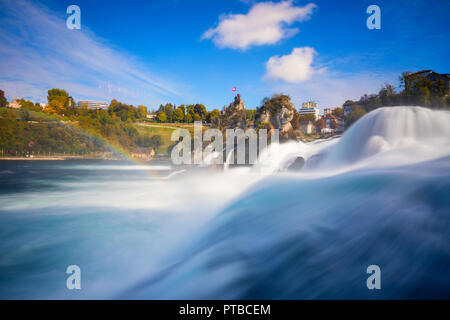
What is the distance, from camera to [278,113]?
24.0 meters

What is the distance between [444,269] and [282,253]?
184cm

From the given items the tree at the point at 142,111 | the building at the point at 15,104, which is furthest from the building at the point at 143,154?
the building at the point at 15,104

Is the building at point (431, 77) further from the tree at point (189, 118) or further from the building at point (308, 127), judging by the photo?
the tree at point (189, 118)

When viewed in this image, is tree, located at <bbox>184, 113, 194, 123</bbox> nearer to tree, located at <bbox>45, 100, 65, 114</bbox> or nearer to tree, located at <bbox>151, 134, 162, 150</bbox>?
tree, located at <bbox>151, 134, 162, 150</bbox>

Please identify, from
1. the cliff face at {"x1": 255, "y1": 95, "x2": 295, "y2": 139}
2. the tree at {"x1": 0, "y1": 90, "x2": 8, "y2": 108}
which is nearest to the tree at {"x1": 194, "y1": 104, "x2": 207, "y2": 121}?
the cliff face at {"x1": 255, "y1": 95, "x2": 295, "y2": 139}

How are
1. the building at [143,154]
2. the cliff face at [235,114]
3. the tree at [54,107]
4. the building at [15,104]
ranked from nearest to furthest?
the cliff face at [235,114]
the building at [143,154]
the tree at [54,107]
the building at [15,104]

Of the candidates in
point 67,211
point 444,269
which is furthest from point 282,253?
point 67,211

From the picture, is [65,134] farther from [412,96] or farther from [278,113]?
[412,96]

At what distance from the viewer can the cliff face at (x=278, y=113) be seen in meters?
23.4

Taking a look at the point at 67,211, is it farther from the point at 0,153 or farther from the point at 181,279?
the point at 0,153

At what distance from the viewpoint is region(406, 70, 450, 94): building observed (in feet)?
55.2

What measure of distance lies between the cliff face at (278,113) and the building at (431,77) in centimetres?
1017

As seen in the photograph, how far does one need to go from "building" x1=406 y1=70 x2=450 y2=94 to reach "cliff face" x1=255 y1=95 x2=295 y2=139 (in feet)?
33.4

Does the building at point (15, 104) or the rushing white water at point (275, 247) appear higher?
the building at point (15, 104)
